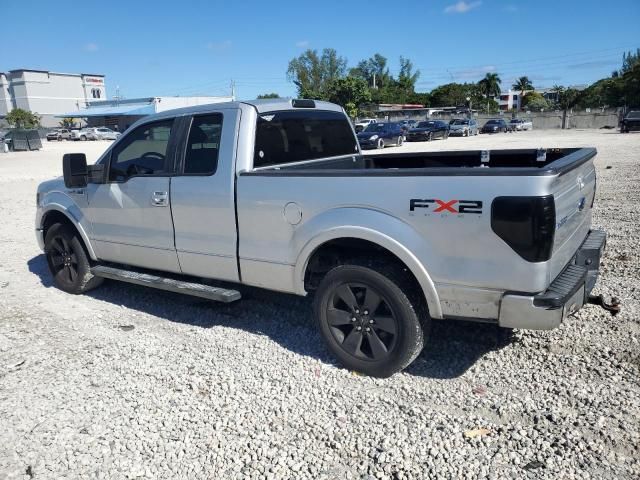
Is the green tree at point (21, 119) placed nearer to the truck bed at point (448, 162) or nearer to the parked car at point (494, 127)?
the parked car at point (494, 127)

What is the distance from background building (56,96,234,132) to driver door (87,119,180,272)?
195ft

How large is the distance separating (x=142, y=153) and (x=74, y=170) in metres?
0.72

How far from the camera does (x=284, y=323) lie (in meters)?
4.83

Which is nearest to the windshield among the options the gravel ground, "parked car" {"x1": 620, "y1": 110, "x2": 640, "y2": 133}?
"parked car" {"x1": 620, "y1": 110, "x2": 640, "y2": 133}

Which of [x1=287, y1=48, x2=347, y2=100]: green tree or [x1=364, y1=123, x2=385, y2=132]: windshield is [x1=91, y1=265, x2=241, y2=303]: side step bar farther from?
[x1=287, y1=48, x2=347, y2=100]: green tree

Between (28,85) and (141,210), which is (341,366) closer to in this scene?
(141,210)

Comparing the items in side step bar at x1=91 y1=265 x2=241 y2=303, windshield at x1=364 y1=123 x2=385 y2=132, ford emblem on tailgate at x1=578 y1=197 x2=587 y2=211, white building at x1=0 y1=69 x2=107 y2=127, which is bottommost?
side step bar at x1=91 y1=265 x2=241 y2=303

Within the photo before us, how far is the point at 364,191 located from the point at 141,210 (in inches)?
92.7

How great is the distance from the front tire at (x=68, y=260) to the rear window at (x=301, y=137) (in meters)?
2.56

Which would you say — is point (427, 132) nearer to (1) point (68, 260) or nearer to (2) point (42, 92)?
(1) point (68, 260)

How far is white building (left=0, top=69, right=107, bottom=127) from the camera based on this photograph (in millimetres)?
106875

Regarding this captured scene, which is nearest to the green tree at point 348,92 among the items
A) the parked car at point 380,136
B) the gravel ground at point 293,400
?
the parked car at point 380,136

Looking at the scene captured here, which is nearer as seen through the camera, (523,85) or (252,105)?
(252,105)

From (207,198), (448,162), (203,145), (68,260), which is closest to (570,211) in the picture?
(448,162)
